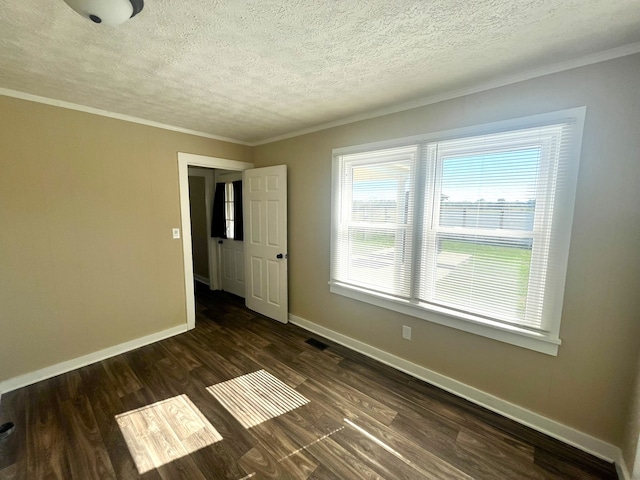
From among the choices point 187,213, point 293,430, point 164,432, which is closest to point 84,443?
point 164,432

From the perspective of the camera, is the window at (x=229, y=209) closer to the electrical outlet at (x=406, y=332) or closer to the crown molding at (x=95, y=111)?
the crown molding at (x=95, y=111)

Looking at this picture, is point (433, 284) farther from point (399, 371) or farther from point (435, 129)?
point (435, 129)

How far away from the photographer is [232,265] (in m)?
4.49

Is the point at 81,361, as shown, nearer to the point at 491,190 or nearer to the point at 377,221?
the point at 377,221


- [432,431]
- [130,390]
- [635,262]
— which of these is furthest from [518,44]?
[130,390]

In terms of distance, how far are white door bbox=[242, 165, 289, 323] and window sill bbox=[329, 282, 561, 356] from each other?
→ 1129 mm

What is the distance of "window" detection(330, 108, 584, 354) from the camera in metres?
1.63

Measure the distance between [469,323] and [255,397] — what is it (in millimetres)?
1786

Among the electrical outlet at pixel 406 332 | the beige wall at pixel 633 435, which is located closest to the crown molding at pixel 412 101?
the beige wall at pixel 633 435

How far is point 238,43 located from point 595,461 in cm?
320

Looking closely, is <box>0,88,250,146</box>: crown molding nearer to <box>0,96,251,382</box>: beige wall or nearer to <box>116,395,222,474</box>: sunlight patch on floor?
<box>0,96,251,382</box>: beige wall

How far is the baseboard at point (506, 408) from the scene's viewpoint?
5.09 feet

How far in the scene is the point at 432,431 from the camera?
1.73 metres

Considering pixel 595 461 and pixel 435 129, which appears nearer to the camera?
pixel 595 461
